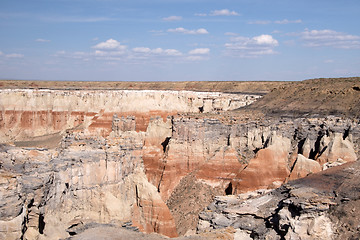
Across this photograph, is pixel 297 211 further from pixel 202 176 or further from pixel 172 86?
pixel 172 86

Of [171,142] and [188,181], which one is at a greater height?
[171,142]

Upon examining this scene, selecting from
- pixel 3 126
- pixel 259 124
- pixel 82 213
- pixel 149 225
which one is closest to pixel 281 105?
pixel 259 124

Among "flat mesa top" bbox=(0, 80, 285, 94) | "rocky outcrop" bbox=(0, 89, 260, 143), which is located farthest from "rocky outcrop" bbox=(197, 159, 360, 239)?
"flat mesa top" bbox=(0, 80, 285, 94)

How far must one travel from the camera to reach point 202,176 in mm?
33219

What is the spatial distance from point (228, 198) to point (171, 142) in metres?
12.7

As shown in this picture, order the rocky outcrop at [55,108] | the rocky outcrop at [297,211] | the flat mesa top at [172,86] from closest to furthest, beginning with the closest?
the rocky outcrop at [297,211] < the rocky outcrop at [55,108] < the flat mesa top at [172,86]

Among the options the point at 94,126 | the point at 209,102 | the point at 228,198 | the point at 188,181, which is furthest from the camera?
the point at 209,102

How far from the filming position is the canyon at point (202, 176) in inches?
739

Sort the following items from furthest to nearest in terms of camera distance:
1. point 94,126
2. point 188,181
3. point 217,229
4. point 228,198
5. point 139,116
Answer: point 139,116 < point 94,126 < point 188,181 < point 228,198 < point 217,229

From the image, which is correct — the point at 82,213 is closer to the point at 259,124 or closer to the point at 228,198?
the point at 228,198

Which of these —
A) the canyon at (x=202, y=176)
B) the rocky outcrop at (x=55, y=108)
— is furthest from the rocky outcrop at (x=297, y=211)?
the rocky outcrop at (x=55, y=108)

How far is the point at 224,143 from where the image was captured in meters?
35.3

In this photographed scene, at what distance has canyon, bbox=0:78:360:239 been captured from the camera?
1877cm

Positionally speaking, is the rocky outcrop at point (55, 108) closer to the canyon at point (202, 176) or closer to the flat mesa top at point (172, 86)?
the canyon at point (202, 176)
